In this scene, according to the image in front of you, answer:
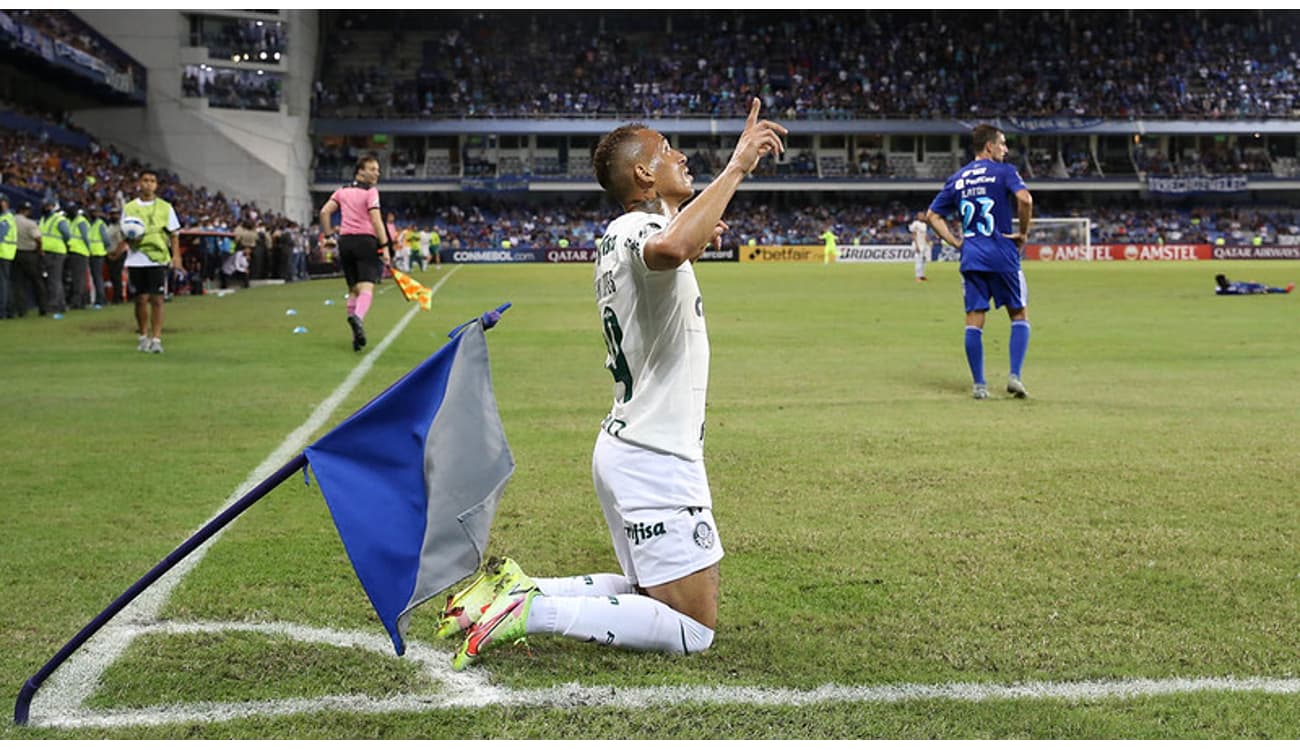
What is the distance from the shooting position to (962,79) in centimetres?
7188

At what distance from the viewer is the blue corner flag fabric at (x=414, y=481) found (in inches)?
133

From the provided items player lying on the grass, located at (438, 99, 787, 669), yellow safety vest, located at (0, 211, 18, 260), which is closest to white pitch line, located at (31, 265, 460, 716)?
player lying on the grass, located at (438, 99, 787, 669)

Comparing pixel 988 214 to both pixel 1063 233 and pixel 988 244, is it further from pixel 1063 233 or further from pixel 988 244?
pixel 1063 233

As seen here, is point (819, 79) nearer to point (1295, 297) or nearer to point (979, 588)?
point (1295, 297)

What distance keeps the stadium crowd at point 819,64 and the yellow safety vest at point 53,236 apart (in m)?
47.8

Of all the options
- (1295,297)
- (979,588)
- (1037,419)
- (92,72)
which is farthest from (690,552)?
(92,72)

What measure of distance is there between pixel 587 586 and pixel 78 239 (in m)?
21.3

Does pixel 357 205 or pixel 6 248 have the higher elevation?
pixel 357 205

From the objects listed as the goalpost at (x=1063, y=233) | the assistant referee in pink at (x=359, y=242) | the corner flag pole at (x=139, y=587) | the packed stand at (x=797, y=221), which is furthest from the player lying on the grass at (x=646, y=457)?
the packed stand at (x=797, y=221)

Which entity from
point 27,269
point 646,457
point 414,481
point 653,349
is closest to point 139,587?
point 414,481

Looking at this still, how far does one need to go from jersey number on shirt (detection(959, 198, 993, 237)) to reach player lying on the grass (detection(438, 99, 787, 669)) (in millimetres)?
6563

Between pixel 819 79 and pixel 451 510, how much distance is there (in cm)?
7219

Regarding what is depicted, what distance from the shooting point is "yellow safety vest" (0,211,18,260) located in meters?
19.9

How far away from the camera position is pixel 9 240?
19.9 metres
